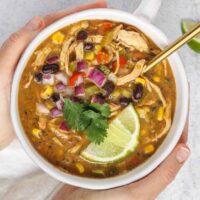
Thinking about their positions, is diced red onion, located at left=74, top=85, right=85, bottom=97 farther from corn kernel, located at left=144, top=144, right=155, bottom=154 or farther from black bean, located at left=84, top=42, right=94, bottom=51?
corn kernel, located at left=144, top=144, right=155, bottom=154

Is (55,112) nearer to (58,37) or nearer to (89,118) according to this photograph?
(89,118)

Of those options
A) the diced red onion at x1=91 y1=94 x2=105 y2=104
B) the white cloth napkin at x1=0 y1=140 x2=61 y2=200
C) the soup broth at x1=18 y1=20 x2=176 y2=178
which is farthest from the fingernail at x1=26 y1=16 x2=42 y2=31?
the white cloth napkin at x1=0 y1=140 x2=61 y2=200

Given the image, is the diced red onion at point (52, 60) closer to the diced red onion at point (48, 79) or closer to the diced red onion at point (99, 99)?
the diced red onion at point (48, 79)

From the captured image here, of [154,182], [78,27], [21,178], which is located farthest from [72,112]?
[21,178]

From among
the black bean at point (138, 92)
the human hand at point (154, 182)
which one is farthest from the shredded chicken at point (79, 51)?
the human hand at point (154, 182)

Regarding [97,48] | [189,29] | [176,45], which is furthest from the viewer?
[189,29]
